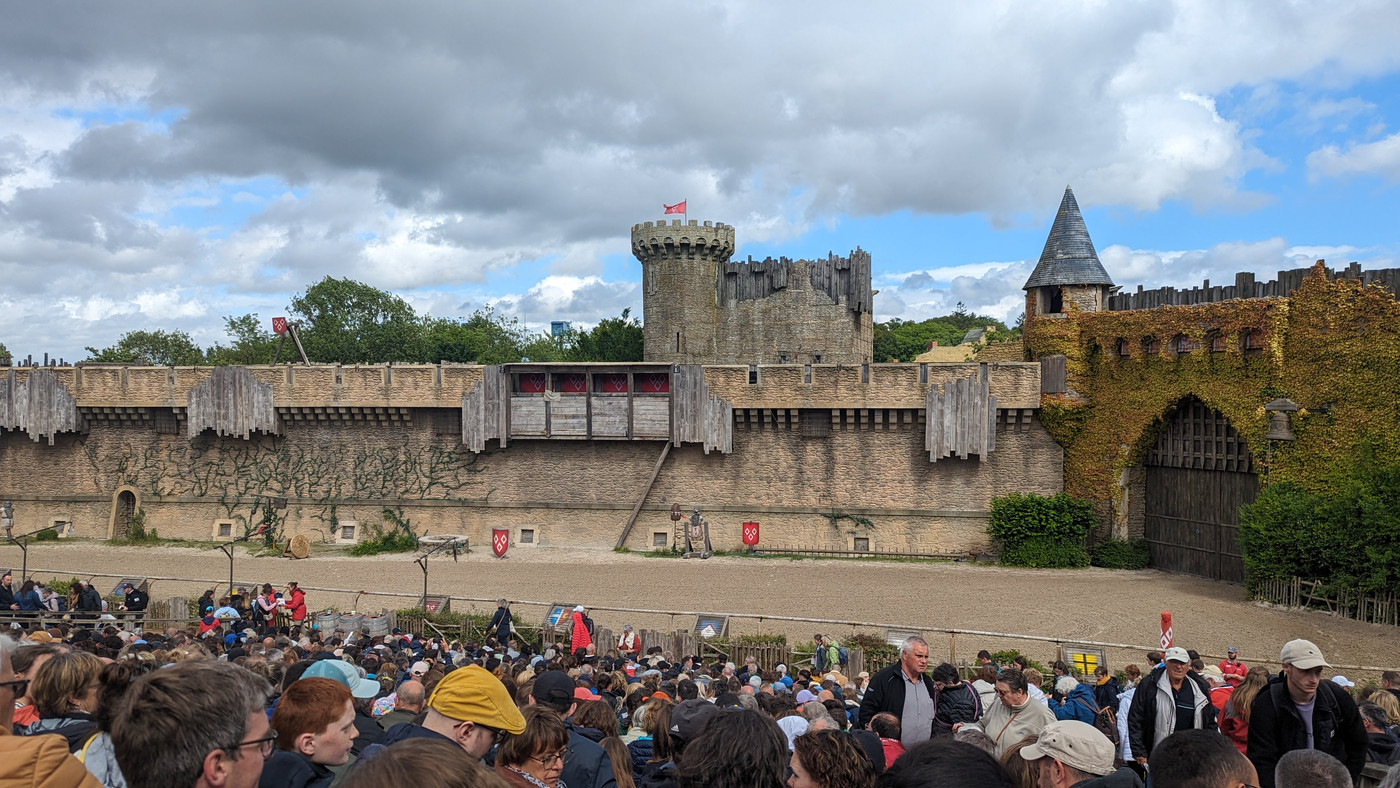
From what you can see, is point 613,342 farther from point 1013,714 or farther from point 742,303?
point 1013,714

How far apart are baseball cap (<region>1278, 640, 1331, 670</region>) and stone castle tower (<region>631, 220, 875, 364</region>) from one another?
1250 inches

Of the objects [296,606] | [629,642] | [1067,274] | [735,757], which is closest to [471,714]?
[735,757]

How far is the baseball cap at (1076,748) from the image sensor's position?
142 inches

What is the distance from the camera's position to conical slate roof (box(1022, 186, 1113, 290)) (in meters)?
25.1

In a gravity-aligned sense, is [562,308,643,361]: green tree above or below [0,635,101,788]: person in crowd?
above

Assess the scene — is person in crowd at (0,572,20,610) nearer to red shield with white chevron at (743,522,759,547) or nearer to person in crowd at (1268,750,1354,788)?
red shield with white chevron at (743,522,759,547)

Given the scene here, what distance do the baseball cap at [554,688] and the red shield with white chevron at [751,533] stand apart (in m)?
19.5

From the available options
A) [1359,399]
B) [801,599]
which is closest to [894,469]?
[801,599]

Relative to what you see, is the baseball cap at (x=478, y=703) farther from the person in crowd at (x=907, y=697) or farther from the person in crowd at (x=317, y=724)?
the person in crowd at (x=907, y=697)

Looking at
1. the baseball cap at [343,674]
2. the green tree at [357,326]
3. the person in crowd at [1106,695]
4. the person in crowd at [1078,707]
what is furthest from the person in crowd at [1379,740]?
the green tree at [357,326]

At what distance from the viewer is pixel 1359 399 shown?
17.8 m

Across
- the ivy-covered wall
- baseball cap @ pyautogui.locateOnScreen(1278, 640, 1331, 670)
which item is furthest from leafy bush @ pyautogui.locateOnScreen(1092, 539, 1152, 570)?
baseball cap @ pyautogui.locateOnScreen(1278, 640, 1331, 670)

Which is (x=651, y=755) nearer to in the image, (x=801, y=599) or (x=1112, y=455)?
(x=801, y=599)

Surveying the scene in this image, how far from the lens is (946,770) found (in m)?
3.01
